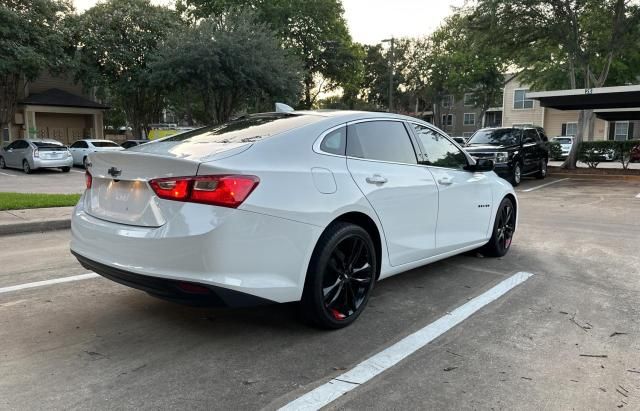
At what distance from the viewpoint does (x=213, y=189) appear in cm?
314

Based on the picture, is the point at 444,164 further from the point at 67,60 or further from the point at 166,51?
the point at 67,60

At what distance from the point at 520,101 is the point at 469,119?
17.2 metres

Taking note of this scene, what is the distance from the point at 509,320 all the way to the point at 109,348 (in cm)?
300

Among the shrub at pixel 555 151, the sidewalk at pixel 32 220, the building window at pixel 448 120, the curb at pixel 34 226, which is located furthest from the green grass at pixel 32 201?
the building window at pixel 448 120

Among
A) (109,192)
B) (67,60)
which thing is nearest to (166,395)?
(109,192)

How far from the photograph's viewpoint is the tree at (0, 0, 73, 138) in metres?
23.4

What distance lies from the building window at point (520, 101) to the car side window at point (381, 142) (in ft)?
148

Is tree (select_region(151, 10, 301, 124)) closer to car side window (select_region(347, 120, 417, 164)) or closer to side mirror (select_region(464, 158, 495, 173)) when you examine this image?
side mirror (select_region(464, 158, 495, 173))

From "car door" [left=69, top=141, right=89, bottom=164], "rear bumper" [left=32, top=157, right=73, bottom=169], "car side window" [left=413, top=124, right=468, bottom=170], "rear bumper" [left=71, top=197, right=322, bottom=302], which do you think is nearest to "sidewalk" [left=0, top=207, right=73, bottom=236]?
"rear bumper" [left=71, top=197, right=322, bottom=302]

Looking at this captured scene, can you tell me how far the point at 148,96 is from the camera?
31562 millimetres

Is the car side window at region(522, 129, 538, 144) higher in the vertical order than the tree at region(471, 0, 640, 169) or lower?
lower

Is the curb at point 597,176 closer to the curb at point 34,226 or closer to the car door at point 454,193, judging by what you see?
the car door at point 454,193

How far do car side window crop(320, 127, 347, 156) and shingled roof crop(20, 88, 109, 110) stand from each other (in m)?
30.9

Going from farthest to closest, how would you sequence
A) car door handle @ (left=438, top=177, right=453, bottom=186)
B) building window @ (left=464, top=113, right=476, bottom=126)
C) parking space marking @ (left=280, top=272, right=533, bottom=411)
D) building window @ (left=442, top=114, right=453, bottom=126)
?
building window @ (left=442, top=114, right=453, bottom=126)
building window @ (left=464, top=113, right=476, bottom=126)
car door handle @ (left=438, top=177, right=453, bottom=186)
parking space marking @ (left=280, top=272, right=533, bottom=411)
